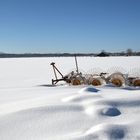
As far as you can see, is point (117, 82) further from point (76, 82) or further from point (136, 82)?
point (76, 82)

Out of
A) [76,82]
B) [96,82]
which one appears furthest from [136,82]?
[76,82]

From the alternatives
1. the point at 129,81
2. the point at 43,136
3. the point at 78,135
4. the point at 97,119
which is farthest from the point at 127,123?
the point at 129,81

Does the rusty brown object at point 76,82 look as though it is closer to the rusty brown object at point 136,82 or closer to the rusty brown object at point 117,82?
the rusty brown object at point 117,82

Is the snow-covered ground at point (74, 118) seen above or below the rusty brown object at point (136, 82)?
above

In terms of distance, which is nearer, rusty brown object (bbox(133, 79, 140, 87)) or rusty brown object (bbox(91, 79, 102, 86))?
rusty brown object (bbox(133, 79, 140, 87))

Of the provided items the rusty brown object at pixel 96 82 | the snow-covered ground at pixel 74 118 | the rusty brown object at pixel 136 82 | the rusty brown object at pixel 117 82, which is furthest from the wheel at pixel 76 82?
the snow-covered ground at pixel 74 118

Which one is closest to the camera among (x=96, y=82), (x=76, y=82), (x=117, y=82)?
(x=117, y=82)

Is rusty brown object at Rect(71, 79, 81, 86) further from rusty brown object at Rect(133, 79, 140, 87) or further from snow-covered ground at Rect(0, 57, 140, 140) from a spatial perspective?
snow-covered ground at Rect(0, 57, 140, 140)

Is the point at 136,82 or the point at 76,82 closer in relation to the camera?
the point at 136,82

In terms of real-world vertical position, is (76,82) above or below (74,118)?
below

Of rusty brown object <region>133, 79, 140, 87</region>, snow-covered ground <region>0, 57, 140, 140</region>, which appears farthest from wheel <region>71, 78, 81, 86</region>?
snow-covered ground <region>0, 57, 140, 140</region>

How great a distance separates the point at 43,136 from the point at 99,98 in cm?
158

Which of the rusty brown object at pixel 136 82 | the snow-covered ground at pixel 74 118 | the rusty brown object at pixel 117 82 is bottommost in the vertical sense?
the rusty brown object at pixel 136 82

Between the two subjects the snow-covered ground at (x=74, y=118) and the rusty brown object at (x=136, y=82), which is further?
the rusty brown object at (x=136, y=82)
